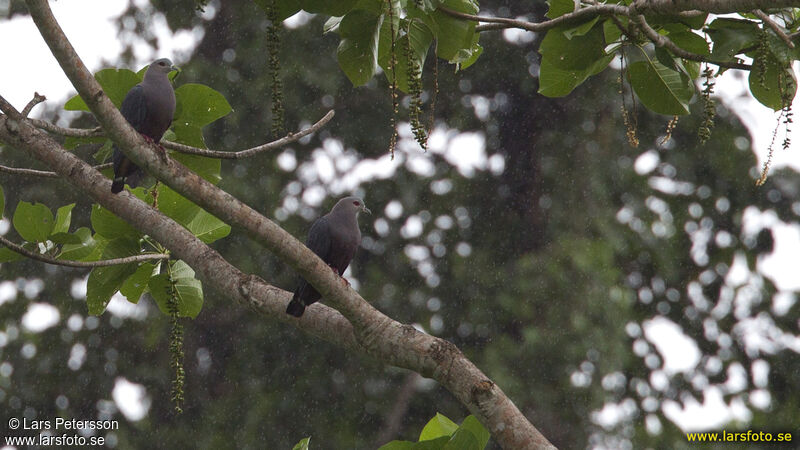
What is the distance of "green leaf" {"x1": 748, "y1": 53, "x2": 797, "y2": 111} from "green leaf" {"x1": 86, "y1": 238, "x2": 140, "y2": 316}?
196cm

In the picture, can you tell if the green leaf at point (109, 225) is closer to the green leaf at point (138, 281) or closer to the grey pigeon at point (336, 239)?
the green leaf at point (138, 281)

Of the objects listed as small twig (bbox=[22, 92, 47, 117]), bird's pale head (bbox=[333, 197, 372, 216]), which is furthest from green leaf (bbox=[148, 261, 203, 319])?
→ bird's pale head (bbox=[333, 197, 372, 216])

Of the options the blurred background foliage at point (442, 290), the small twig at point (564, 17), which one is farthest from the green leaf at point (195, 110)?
the blurred background foliage at point (442, 290)

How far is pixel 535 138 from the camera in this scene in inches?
363

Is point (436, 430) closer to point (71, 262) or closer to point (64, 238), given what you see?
point (71, 262)

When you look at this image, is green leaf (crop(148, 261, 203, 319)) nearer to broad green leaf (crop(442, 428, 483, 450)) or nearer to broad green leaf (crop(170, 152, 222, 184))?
broad green leaf (crop(170, 152, 222, 184))

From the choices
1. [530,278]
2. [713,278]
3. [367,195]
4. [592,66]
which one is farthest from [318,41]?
[592,66]

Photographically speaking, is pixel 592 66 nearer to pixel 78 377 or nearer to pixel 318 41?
pixel 318 41

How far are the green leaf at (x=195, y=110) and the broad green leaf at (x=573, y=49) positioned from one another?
1.03m

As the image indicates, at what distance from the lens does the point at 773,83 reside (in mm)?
2398

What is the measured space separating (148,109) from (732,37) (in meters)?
1.96

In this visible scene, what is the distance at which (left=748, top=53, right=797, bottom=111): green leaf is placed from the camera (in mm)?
2229

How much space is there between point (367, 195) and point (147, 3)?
322 cm

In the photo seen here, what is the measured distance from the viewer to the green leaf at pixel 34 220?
2.69 m
